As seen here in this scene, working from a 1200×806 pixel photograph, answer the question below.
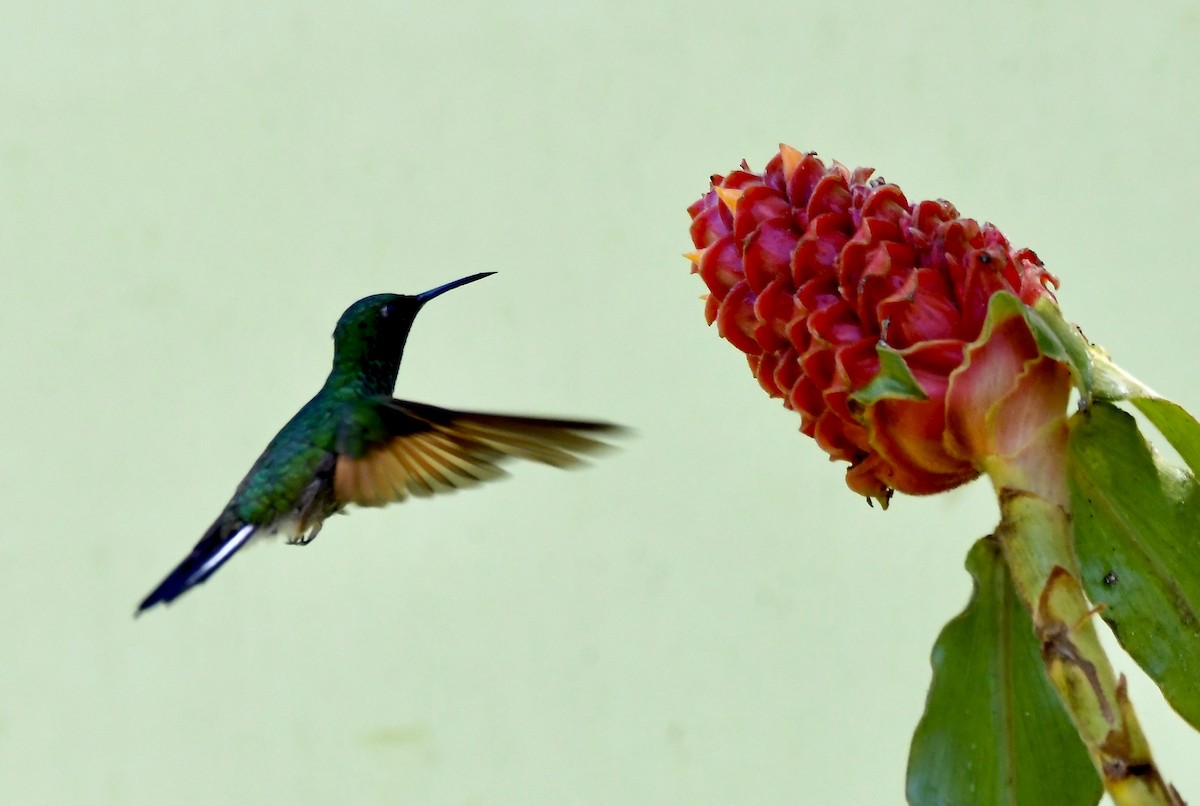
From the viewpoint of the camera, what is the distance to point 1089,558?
2.65 ft

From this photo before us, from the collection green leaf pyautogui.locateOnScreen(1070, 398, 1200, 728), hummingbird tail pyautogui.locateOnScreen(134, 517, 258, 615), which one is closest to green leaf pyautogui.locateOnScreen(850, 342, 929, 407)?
green leaf pyautogui.locateOnScreen(1070, 398, 1200, 728)

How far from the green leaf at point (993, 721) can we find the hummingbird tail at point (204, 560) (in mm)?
Result: 605

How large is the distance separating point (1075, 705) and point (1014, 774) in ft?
0.64

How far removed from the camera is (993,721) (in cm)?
85

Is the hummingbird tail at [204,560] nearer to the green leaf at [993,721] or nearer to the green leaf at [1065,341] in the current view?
the green leaf at [993,721]

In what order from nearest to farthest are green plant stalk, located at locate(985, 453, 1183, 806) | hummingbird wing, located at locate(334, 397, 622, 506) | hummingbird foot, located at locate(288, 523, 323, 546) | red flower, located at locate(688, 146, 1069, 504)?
1. green plant stalk, located at locate(985, 453, 1183, 806)
2. red flower, located at locate(688, 146, 1069, 504)
3. hummingbird wing, located at locate(334, 397, 622, 506)
4. hummingbird foot, located at locate(288, 523, 323, 546)

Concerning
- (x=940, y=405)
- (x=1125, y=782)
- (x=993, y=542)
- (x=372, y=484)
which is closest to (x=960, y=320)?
(x=940, y=405)

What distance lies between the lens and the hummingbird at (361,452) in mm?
1064

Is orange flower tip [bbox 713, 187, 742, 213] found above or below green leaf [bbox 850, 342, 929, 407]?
above

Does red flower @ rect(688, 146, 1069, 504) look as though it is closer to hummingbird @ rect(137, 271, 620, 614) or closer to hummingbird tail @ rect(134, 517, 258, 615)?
hummingbird @ rect(137, 271, 620, 614)

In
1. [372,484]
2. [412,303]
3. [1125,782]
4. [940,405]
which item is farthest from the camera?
[412,303]

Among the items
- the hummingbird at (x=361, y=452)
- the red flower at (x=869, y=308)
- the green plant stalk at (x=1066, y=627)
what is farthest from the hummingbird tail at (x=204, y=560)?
the green plant stalk at (x=1066, y=627)

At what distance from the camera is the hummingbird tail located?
104 centimetres

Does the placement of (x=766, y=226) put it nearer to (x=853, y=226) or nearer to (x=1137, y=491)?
(x=853, y=226)
